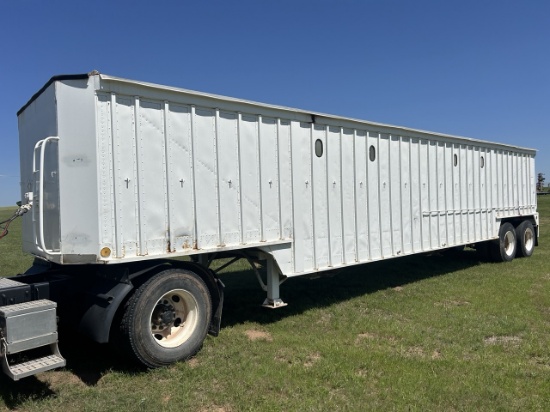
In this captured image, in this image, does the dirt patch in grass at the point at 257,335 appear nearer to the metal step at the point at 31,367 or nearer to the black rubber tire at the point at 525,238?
the metal step at the point at 31,367

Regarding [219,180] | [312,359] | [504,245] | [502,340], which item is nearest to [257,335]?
[312,359]

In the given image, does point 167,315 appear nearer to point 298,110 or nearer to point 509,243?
point 298,110

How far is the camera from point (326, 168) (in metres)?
7.08

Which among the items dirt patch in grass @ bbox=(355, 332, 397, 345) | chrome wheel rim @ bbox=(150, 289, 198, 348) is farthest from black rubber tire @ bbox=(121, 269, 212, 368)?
dirt patch in grass @ bbox=(355, 332, 397, 345)

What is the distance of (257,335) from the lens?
608cm

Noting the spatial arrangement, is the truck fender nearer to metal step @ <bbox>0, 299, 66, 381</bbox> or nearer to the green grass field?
metal step @ <bbox>0, 299, 66, 381</bbox>

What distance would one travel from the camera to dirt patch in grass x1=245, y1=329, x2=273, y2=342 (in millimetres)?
5914

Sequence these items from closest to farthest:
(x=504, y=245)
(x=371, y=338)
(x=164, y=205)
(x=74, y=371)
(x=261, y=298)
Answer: (x=74, y=371), (x=164, y=205), (x=371, y=338), (x=261, y=298), (x=504, y=245)

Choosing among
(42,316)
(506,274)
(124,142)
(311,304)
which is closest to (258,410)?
(42,316)

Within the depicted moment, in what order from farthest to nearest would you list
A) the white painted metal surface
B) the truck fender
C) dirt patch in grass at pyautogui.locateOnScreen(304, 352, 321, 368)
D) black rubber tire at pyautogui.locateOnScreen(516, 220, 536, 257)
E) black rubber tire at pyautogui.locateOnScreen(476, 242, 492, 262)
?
black rubber tire at pyautogui.locateOnScreen(516, 220, 536, 257) → black rubber tire at pyautogui.locateOnScreen(476, 242, 492, 262) → dirt patch in grass at pyautogui.locateOnScreen(304, 352, 321, 368) → the white painted metal surface → the truck fender

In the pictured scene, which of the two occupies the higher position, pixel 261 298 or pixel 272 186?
pixel 272 186

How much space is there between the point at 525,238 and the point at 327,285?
279 inches

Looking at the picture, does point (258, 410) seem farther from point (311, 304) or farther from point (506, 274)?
point (506, 274)

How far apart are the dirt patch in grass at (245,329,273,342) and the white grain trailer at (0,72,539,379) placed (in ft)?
1.42
